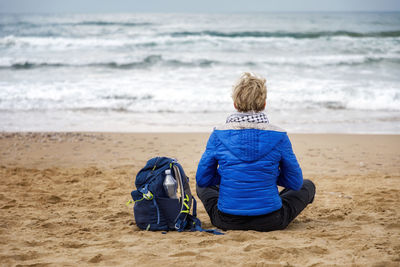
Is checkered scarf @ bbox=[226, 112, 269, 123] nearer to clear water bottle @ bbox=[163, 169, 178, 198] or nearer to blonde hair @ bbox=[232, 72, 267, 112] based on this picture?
blonde hair @ bbox=[232, 72, 267, 112]

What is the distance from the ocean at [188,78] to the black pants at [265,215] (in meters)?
4.70

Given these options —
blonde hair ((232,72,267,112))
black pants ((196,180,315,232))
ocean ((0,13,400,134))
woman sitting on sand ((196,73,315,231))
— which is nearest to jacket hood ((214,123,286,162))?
woman sitting on sand ((196,73,315,231))

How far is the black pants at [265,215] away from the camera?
3205 mm

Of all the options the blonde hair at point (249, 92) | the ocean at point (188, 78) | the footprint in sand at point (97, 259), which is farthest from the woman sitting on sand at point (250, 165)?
the ocean at point (188, 78)

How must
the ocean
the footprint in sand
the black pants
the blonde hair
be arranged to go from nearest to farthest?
the footprint in sand < the blonde hair < the black pants < the ocean

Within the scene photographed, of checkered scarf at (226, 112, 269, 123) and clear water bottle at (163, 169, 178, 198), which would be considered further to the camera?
clear water bottle at (163, 169, 178, 198)

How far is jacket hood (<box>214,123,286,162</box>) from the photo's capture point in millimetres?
2918

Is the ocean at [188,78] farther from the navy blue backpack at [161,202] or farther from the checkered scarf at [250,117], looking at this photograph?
the checkered scarf at [250,117]

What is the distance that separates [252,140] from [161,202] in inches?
36.4

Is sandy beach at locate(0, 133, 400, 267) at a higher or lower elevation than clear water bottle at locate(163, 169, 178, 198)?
lower

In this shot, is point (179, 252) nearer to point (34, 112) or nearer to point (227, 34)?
point (34, 112)

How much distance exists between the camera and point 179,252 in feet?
9.09

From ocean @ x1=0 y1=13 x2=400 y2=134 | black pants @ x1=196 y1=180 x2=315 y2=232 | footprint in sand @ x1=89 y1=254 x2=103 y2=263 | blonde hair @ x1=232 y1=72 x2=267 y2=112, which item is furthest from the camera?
ocean @ x1=0 y1=13 x2=400 y2=134

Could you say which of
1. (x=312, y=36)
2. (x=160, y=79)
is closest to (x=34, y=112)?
(x=160, y=79)
